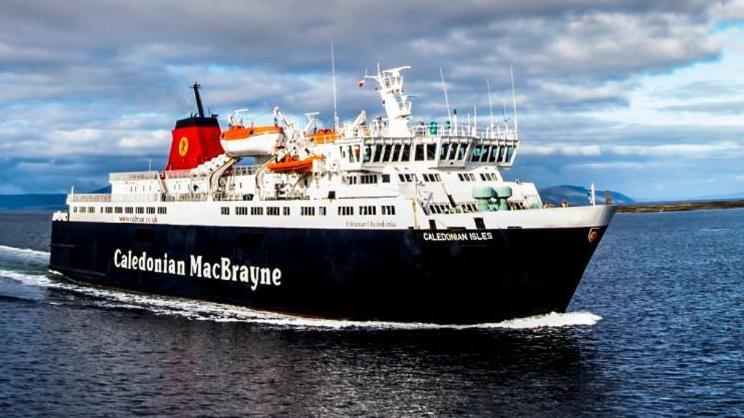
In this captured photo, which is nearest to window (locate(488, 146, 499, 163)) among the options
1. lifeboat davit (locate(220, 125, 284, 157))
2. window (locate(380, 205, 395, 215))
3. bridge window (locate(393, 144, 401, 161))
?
bridge window (locate(393, 144, 401, 161))

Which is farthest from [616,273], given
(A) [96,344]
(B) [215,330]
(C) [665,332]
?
(A) [96,344]

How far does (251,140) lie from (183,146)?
11.0 metres

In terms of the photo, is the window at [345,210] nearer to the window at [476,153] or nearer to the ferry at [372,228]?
the ferry at [372,228]

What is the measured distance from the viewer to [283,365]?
97.3 feet

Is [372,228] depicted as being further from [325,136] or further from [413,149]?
[325,136]

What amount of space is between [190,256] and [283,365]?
681 inches

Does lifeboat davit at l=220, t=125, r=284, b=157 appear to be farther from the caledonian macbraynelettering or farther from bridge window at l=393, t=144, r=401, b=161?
bridge window at l=393, t=144, r=401, b=161

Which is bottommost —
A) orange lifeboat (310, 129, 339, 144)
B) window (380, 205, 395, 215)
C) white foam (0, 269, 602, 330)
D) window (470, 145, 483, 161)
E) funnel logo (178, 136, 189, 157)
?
white foam (0, 269, 602, 330)

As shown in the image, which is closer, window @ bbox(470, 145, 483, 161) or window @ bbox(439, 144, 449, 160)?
window @ bbox(439, 144, 449, 160)

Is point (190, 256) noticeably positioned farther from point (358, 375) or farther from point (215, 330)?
point (358, 375)

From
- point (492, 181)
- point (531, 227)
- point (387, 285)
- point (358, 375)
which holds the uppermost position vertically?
point (492, 181)

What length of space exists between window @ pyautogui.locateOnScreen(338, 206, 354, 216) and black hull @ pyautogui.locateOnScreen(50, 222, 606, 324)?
0.88 m

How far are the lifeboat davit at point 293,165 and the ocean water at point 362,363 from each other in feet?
26.7

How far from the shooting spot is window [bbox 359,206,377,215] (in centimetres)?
3456
